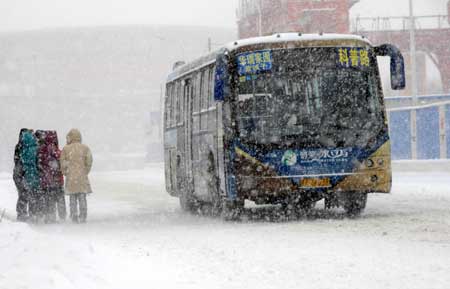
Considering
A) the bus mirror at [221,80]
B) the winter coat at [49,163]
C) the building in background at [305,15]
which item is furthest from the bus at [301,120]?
the building in background at [305,15]

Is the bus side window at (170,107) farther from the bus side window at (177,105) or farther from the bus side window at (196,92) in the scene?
the bus side window at (196,92)

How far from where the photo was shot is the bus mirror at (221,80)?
48.5 feet

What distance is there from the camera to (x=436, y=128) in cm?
3431

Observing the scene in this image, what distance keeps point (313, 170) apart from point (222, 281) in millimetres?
6772

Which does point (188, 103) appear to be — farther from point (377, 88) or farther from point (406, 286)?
point (406, 286)

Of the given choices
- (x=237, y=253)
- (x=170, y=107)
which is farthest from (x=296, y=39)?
(x=237, y=253)

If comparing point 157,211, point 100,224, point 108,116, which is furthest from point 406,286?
point 108,116

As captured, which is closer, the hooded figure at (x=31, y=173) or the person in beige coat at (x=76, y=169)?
the person in beige coat at (x=76, y=169)

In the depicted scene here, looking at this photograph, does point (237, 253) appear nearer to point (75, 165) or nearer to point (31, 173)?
point (75, 165)

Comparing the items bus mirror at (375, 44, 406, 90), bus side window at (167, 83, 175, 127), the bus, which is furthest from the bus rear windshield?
bus side window at (167, 83, 175, 127)

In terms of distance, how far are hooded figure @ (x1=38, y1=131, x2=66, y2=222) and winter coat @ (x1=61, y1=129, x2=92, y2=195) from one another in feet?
1.90

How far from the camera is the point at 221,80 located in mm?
14852

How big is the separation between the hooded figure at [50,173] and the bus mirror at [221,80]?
365 cm

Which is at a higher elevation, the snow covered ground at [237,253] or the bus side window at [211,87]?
the bus side window at [211,87]
